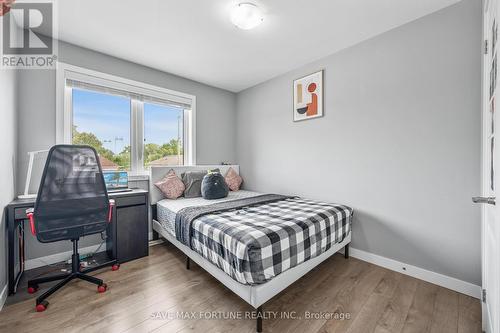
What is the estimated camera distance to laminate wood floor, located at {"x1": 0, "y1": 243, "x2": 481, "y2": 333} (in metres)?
1.52

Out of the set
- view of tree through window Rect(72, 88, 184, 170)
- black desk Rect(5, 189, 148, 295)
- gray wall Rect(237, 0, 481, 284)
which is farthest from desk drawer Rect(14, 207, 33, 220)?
gray wall Rect(237, 0, 481, 284)

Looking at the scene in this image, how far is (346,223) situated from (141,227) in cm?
243

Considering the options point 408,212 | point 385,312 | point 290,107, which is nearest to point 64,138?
point 290,107

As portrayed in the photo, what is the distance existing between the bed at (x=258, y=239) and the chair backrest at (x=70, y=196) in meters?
0.78

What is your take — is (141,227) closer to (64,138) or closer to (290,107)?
(64,138)

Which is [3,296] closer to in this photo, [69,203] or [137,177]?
[69,203]

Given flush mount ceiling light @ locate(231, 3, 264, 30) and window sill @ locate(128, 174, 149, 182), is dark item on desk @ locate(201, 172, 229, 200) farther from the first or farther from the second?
flush mount ceiling light @ locate(231, 3, 264, 30)

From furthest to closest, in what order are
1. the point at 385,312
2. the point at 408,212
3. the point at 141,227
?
the point at 141,227 → the point at 408,212 → the point at 385,312

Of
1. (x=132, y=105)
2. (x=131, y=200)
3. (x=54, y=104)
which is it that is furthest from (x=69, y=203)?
(x=132, y=105)

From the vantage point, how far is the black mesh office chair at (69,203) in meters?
1.73

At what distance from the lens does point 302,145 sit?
318cm

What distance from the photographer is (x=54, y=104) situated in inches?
97.9

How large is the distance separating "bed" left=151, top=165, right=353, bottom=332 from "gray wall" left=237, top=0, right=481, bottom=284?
1.49 ft

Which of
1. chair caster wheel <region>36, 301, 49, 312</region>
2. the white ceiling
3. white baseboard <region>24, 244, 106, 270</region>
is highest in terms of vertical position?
the white ceiling
